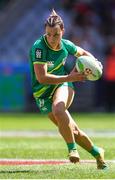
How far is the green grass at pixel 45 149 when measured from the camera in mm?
9219

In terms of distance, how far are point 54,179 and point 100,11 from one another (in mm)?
16814

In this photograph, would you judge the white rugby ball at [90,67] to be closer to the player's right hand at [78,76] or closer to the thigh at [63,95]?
the player's right hand at [78,76]

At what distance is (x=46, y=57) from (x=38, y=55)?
0.18 metres

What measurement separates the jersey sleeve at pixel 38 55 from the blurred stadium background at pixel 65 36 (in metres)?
13.9

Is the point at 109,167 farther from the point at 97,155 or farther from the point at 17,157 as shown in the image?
the point at 17,157

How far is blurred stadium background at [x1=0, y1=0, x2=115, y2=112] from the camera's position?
23.8 metres

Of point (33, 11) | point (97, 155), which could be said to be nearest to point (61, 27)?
point (97, 155)

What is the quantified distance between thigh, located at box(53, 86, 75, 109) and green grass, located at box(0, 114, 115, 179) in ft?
2.72

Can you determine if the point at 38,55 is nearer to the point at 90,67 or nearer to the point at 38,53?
the point at 38,53

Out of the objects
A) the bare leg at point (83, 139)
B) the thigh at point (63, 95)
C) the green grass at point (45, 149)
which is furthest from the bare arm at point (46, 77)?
the green grass at point (45, 149)

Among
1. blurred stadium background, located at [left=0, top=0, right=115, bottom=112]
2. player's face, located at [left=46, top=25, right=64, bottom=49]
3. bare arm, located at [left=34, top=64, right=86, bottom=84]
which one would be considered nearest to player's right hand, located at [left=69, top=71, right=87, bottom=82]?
bare arm, located at [left=34, top=64, right=86, bottom=84]

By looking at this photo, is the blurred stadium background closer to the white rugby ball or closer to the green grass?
the green grass

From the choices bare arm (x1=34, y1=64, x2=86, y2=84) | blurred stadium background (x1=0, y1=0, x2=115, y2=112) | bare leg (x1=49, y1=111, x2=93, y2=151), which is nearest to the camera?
bare arm (x1=34, y1=64, x2=86, y2=84)

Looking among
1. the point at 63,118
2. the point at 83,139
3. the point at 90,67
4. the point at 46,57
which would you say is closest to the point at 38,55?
the point at 46,57
